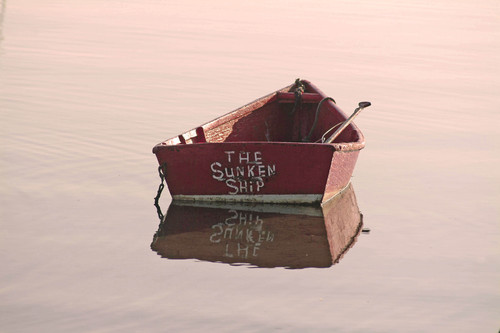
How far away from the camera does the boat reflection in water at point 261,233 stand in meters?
7.80

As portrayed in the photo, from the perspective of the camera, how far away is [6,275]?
6.96 metres

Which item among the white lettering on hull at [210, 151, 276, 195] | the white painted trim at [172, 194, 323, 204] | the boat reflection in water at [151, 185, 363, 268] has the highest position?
the white lettering on hull at [210, 151, 276, 195]

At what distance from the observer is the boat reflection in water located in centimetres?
780

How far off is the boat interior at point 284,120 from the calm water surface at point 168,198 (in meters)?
0.73

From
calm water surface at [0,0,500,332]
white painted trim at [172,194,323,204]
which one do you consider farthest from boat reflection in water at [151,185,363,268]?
calm water surface at [0,0,500,332]

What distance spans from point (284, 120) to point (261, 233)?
353 centimetres

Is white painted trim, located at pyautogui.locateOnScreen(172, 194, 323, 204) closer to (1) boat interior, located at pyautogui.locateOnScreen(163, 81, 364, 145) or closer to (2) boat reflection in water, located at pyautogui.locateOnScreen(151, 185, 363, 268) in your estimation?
(2) boat reflection in water, located at pyautogui.locateOnScreen(151, 185, 363, 268)

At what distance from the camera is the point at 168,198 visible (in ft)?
30.6

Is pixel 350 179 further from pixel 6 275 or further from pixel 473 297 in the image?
pixel 6 275

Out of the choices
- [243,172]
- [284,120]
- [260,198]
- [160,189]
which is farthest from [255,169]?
[284,120]

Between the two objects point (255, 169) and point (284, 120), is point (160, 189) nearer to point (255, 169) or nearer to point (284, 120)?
point (255, 169)

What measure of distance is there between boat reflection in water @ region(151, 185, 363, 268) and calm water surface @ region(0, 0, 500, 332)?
0.56 ft

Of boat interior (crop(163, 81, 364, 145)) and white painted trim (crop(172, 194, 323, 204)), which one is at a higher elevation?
boat interior (crop(163, 81, 364, 145))
